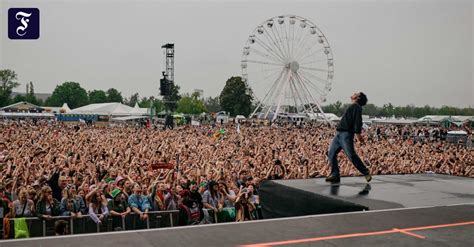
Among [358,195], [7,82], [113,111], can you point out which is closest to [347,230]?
[358,195]

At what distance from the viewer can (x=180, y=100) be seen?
105688 millimetres

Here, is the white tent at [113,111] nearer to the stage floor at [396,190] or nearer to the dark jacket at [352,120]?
the stage floor at [396,190]

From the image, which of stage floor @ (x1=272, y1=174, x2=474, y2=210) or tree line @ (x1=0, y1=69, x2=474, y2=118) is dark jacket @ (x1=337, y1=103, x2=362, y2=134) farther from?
tree line @ (x1=0, y1=69, x2=474, y2=118)

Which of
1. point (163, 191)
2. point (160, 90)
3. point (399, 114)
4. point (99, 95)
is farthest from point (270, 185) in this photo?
point (399, 114)

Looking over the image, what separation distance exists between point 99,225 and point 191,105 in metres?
94.9

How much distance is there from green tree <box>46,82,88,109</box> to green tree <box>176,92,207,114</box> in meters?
27.3

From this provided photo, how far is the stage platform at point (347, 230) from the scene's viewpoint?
3.64 meters

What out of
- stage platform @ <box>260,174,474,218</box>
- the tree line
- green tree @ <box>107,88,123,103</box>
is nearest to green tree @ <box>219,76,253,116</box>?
→ the tree line

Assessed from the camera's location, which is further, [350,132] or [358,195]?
[350,132]

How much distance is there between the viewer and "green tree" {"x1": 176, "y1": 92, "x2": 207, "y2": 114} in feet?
330

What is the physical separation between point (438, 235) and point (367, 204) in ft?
3.99

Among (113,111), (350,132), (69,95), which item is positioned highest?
(69,95)

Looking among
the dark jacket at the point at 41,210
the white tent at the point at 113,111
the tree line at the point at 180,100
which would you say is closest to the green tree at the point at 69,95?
the tree line at the point at 180,100

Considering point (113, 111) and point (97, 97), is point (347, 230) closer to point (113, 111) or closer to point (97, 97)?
point (113, 111)
